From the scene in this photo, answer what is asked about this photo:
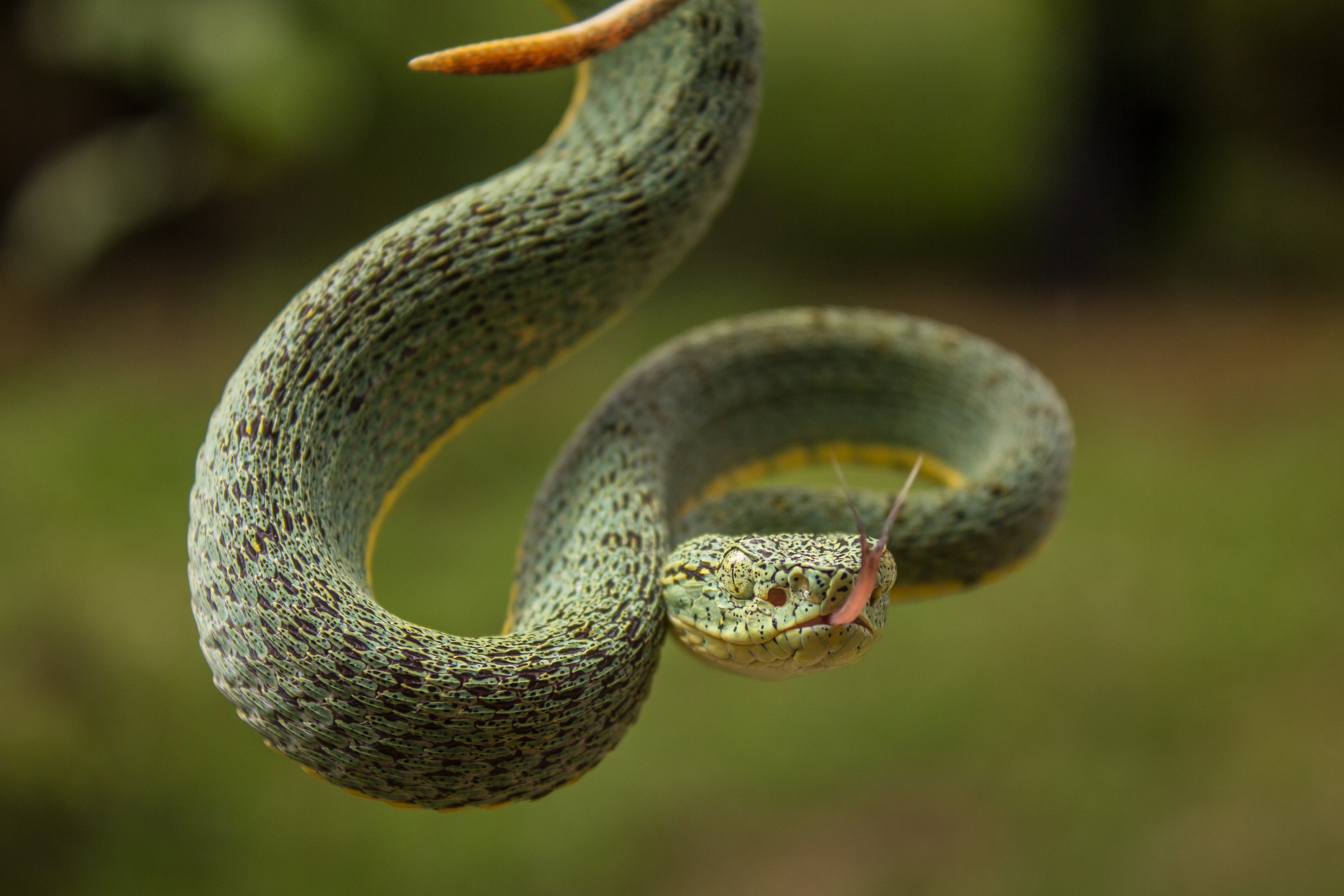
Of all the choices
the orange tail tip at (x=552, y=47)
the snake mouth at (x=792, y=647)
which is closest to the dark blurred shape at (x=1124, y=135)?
the orange tail tip at (x=552, y=47)

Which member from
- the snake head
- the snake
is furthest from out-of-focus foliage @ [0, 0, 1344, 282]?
the snake head

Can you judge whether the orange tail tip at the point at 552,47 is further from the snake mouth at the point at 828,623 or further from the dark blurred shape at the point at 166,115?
the dark blurred shape at the point at 166,115

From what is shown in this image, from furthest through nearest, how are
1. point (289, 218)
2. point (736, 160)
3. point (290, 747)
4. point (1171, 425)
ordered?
point (289, 218), point (1171, 425), point (736, 160), point (290, 747)

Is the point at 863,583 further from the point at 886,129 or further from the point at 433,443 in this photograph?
the point at 886,129

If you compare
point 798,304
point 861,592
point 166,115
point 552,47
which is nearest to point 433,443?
point 552,47

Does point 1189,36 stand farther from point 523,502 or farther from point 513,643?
point 513,643

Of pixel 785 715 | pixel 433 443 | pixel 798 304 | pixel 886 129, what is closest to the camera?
pixel 433 443

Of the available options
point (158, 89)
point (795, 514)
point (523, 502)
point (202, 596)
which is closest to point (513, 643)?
point (202, 596)

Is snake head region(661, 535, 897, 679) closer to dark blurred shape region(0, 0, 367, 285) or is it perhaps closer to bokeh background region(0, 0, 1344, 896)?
bokeh background region(0, 0, 1344, 896)
